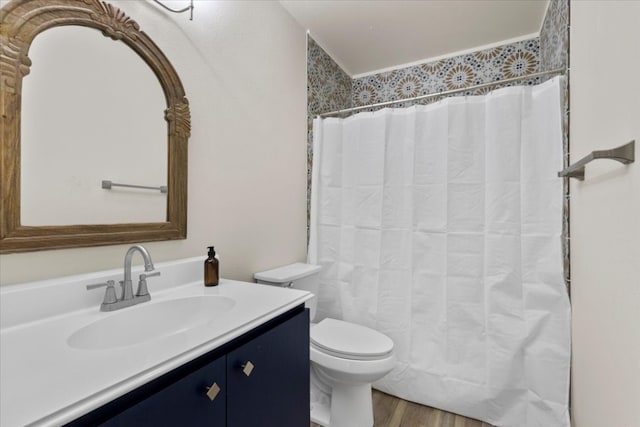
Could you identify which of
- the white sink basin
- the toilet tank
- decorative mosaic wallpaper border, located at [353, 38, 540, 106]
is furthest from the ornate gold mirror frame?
decorative mosaic wallpaper border, located at [353, 38, 540, 106]

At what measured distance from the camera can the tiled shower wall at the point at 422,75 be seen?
219 cm

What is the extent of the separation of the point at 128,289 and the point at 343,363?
974 millimetres

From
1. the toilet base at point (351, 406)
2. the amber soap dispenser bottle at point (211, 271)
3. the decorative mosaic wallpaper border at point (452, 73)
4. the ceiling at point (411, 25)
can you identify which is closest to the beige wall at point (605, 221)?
the ceiling at point (411, 25)

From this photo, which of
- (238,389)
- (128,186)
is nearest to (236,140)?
(128,186)

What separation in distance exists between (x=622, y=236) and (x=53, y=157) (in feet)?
5.46

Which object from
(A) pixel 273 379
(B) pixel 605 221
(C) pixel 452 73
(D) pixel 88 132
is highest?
(C) pixel 452 73

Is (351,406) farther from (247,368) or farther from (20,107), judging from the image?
(20,107)

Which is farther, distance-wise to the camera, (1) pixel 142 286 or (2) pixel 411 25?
(2) pixel 411 25

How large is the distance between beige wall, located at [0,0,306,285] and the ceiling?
0.75 ft

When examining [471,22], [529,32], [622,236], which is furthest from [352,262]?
[529,32]

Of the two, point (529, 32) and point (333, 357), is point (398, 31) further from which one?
point (333, 357)

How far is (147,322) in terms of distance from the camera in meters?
1.02

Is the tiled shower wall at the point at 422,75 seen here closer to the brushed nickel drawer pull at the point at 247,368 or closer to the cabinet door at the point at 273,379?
the cabinet door at the point at 273,379

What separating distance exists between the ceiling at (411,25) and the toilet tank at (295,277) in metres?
1.62
